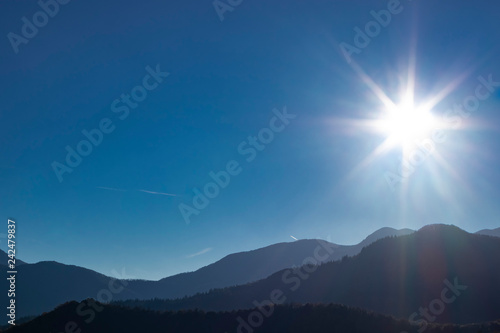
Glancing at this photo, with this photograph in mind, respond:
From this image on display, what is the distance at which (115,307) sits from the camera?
51.8 m

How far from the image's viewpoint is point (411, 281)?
88125mm

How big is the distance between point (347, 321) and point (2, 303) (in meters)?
181

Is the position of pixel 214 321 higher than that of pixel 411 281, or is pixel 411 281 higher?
pixel 411 281

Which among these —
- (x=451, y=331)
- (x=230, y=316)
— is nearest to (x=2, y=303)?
(x=230, y=316)

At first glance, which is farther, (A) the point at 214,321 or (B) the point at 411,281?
(B) the point at 411,281

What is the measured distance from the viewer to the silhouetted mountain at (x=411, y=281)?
253 ft

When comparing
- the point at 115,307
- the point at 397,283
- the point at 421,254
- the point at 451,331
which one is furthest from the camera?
the point at 421,254

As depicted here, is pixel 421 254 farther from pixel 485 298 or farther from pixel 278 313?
pixel 278 313

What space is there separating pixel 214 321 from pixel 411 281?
202 feet

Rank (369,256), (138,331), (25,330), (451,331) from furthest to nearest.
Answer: (369,256) < (138,331) < (25,330) < (451,331)

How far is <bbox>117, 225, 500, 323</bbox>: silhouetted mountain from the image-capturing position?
3041 inches

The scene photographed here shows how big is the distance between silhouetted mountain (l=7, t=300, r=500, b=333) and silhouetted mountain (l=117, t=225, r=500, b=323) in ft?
118

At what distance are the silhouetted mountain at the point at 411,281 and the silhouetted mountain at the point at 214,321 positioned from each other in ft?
118

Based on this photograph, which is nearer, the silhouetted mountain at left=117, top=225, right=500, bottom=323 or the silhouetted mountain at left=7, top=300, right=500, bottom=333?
the silhouetted mountain at left=7, top=300, right=500, bottom=333
